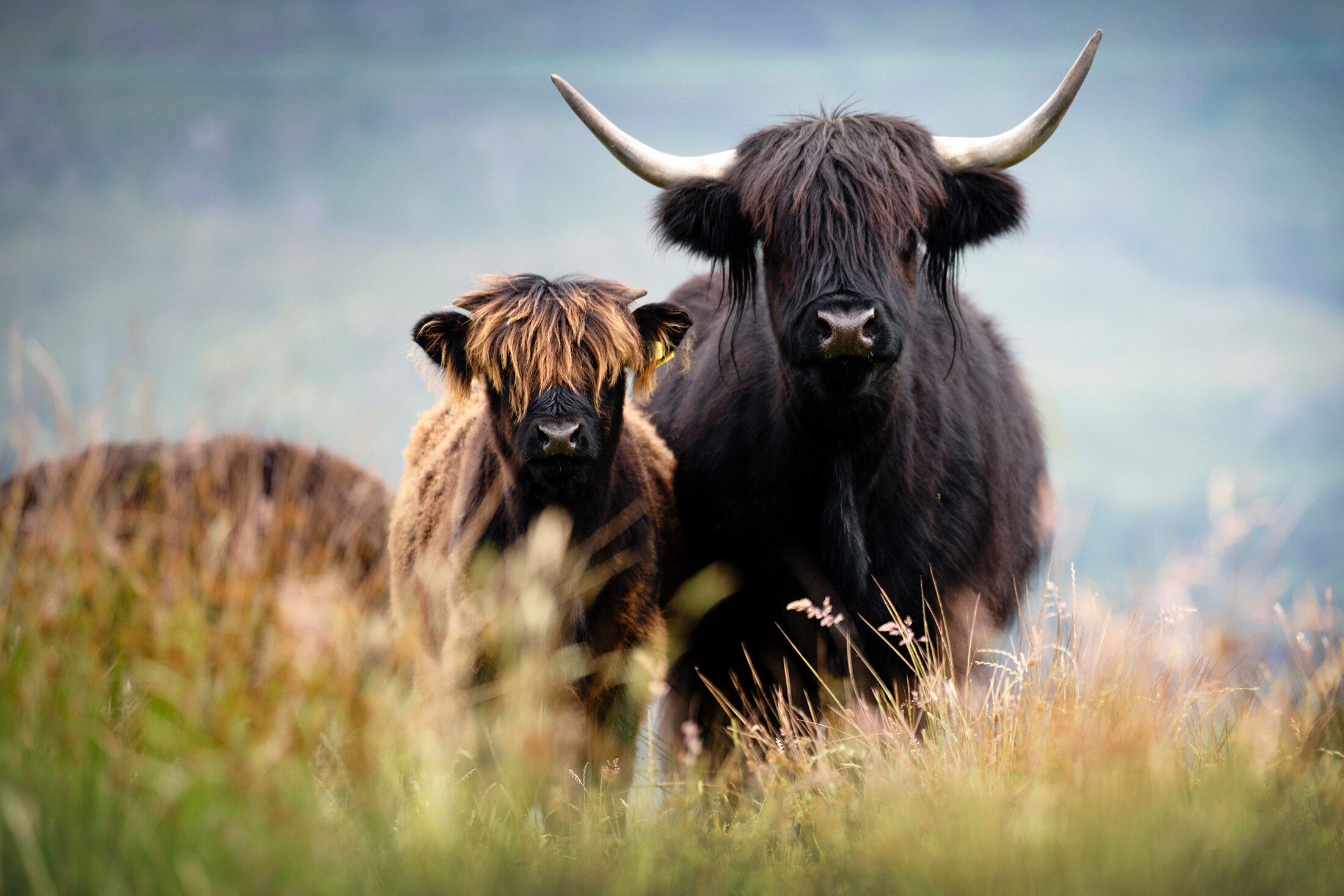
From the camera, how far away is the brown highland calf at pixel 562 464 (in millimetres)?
4102

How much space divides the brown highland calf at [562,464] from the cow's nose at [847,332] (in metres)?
0.89

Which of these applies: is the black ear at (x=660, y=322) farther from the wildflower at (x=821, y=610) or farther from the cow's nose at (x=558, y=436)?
the wildflower at (x=821, y=610)

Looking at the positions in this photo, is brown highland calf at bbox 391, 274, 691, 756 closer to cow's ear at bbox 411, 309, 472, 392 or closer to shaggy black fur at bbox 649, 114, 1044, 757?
cow's ear at bbox 411, 309, 472, 392

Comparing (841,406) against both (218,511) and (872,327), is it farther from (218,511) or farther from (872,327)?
(218,511)

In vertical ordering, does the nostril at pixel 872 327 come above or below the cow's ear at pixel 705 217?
below

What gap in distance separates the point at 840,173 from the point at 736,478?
140 cm

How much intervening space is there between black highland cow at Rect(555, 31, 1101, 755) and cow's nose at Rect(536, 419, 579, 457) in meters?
0.88

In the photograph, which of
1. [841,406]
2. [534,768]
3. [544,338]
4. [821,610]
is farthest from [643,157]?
[534,768]

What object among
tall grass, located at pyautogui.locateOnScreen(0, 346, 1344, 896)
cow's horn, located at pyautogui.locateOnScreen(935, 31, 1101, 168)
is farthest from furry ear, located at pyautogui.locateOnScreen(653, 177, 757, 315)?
tall grass, located at pyautogui.locateOnScreen(0, 346, 1344, 896)

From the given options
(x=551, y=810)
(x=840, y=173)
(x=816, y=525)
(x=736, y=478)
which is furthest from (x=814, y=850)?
(x=840, y=173)

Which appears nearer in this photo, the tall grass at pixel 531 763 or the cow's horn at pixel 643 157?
the tall grass at pixel 531 763

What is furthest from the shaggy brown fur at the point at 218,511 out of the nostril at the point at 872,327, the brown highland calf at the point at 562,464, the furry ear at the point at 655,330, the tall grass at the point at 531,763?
the nostril at the point at 872,327

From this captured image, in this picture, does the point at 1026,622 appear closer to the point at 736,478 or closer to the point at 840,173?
the point at 736,478

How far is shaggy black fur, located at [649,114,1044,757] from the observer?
4090 millimetres
